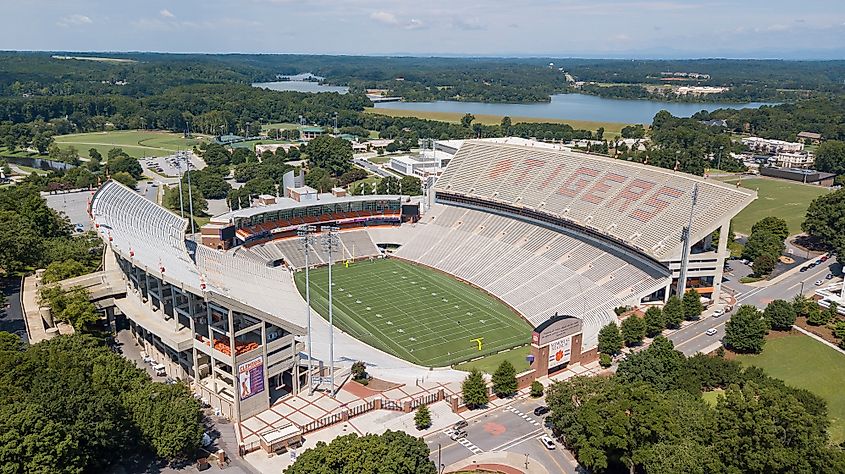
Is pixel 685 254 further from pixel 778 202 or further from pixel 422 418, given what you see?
pixel 778 202

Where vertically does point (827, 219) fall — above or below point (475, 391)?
above

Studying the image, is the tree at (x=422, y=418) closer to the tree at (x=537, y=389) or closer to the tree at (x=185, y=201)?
the tree at (x=537, y=389)

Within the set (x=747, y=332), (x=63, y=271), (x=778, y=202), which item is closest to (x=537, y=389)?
(x=747, y=332)

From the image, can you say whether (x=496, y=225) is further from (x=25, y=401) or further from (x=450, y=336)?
(x=25, y=401)

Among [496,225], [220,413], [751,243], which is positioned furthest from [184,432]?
[751,243]

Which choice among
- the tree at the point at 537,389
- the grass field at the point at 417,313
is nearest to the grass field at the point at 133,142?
the grass field at the point at 417,313

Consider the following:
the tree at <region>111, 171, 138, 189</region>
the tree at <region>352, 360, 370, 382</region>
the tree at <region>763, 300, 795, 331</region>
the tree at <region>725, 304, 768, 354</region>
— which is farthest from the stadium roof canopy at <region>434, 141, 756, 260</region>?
the tree at <region>111, 171, 138, 189</region>
